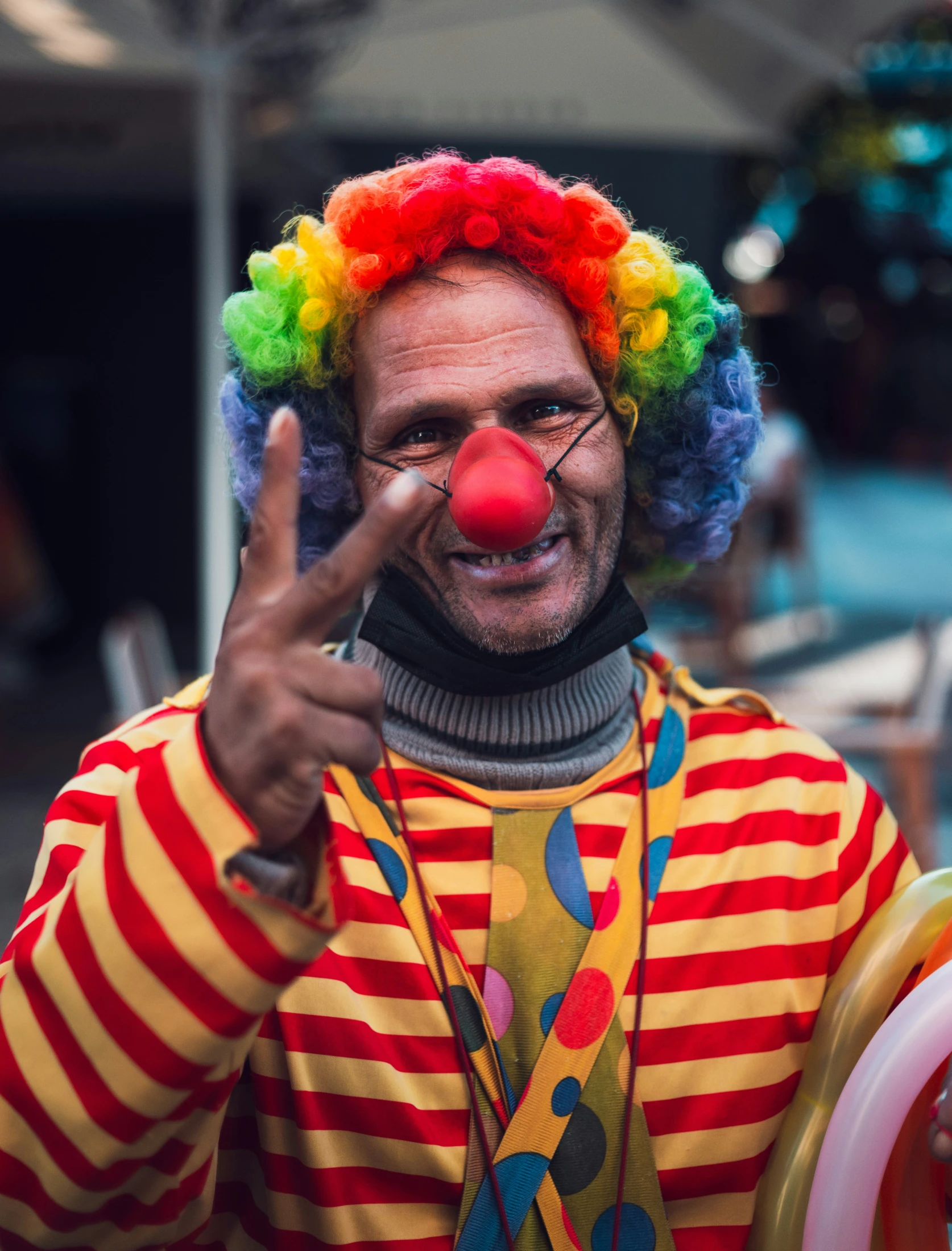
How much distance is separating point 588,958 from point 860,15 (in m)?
4.05

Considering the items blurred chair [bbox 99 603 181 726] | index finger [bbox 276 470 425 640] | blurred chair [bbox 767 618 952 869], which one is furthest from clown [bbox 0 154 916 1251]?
blurred chair [bbox 767 618 952 869]

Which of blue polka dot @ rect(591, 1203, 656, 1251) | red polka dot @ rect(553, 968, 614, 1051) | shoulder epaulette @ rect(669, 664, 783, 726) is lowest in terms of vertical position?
blue polka dot @ rect(591, 1203, 656, 1251)

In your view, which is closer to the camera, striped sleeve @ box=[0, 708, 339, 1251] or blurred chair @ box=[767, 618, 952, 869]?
striped sleeve @ box=[0, 708, 339, 1251]

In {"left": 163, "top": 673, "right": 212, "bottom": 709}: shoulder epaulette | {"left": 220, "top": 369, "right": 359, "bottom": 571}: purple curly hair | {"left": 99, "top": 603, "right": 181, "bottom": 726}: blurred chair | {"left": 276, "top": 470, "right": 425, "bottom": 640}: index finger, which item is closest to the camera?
{"left": 276, "top": 470, "right": 425, "bottom": 640}: index finger

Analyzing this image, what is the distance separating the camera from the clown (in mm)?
1175

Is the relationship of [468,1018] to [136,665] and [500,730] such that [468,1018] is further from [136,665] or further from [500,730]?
[136,665]

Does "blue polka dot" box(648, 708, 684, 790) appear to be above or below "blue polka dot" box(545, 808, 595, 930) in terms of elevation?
above

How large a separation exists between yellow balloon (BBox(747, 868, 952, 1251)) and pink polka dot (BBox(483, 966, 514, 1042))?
31cm

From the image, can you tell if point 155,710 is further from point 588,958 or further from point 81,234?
point 81,234

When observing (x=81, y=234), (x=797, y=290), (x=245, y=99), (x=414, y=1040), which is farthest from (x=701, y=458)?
(x=797, y=290)

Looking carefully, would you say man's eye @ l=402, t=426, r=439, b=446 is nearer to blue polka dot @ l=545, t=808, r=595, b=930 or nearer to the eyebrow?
→ the eyebrow

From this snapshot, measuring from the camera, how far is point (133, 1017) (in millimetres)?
899

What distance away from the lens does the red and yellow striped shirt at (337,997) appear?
0.89 metres

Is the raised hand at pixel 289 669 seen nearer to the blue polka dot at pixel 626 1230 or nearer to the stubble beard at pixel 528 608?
the stubble beard at pixel 528 608
